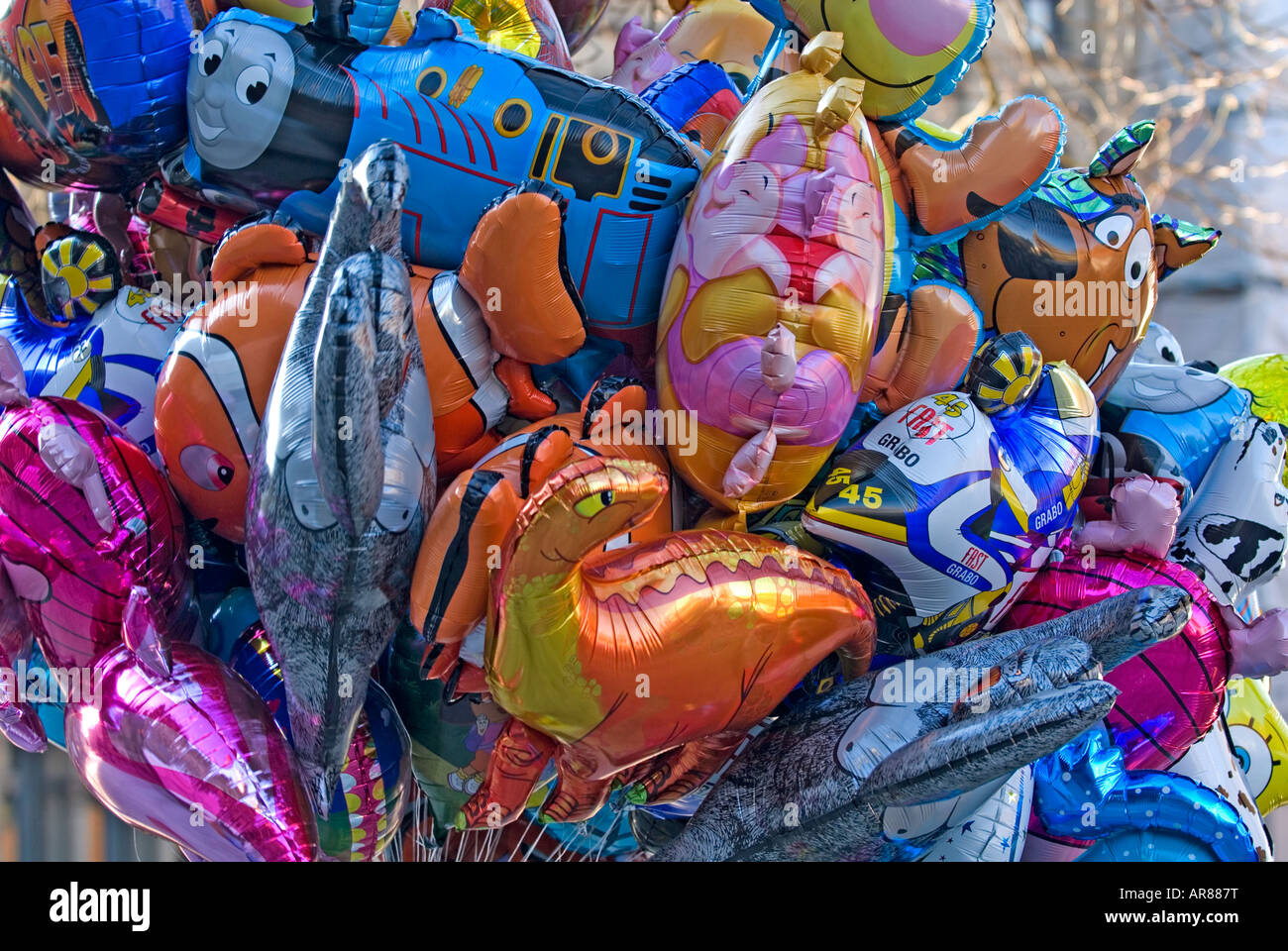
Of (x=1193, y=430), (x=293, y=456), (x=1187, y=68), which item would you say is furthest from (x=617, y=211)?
(x=1187, y=68)

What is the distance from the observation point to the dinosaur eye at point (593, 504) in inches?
57.1

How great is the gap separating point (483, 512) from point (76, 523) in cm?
50

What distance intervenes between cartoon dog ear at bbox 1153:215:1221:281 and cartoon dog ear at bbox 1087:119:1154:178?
0.15 meters

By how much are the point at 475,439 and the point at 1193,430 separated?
1112 mm

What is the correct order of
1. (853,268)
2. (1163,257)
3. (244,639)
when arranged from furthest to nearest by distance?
1. (1163,257)
2. (244,639)
3. (853,268)

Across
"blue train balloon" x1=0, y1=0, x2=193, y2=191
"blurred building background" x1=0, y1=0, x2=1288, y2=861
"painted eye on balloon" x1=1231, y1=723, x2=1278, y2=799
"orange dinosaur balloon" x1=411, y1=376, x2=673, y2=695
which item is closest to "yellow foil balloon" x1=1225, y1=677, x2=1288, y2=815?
"painted eye on balloon" x1=1231, y1=723, x2=1278, y2=799

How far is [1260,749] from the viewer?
226 centimetres

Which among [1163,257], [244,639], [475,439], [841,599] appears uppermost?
[1163,257]

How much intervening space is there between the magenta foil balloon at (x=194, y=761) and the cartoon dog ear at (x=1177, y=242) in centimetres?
143

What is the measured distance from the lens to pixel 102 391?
181cm

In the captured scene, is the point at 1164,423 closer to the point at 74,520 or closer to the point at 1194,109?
the point at 74,520
